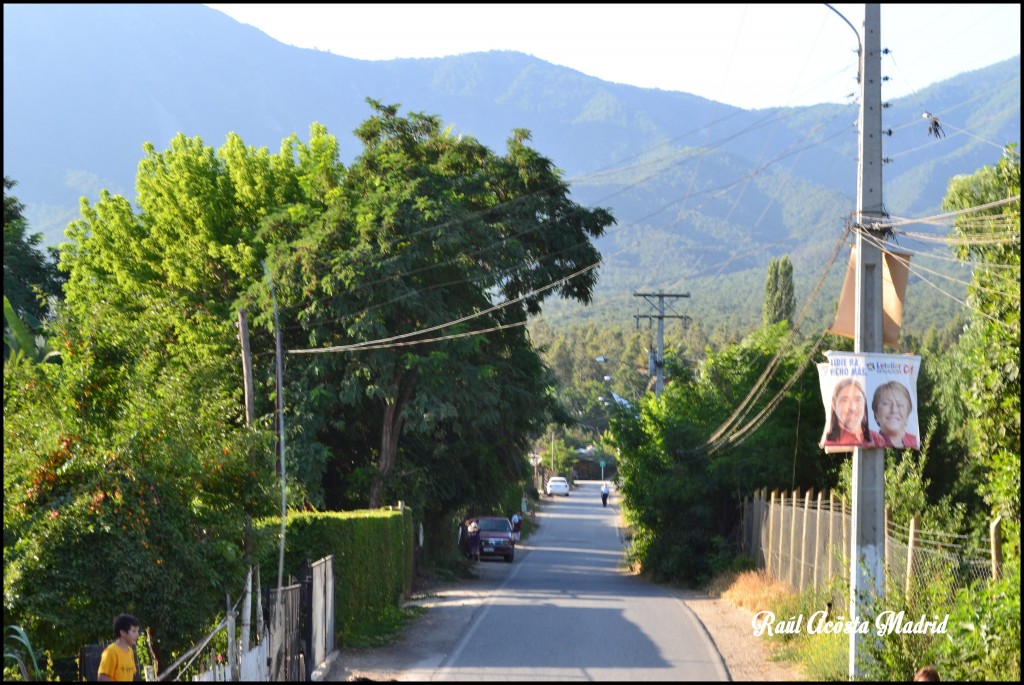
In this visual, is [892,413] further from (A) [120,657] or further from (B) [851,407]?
(A) [120,657]

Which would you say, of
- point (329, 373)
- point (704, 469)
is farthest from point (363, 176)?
point (704, 469)

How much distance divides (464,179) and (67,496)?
907 inches

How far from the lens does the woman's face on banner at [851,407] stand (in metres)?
15.8

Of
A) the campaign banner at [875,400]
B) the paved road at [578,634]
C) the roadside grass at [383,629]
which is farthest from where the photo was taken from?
the roadside grass at [383,629]

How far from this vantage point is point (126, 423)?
46.2 ft

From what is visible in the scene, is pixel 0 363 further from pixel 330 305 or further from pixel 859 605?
pixel 330 305

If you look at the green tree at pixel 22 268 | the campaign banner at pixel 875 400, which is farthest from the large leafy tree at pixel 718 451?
the green tree at pixel 22 268

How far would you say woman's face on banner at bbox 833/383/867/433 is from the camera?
1582cm

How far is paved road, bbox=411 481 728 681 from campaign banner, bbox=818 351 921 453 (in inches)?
166

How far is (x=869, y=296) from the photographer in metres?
16.6

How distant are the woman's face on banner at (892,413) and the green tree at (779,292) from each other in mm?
83787

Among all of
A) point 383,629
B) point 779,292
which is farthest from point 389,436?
point 779,292
